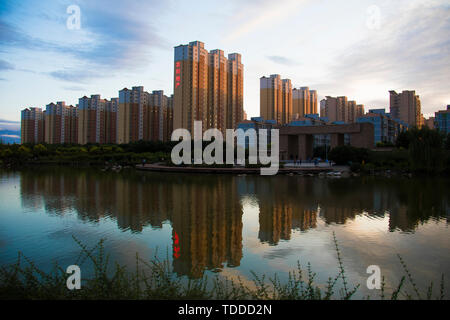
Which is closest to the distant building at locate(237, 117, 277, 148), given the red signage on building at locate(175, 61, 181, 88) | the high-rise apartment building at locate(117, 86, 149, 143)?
the red signage on building at locate(175, 61, 181, 88)

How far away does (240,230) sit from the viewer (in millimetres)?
9242

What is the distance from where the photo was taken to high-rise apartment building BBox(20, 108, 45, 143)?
7444 cm

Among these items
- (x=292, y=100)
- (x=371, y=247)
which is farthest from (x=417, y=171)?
(x=292, y=100)

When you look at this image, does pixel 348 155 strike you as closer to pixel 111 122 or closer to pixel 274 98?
pixel 274 98

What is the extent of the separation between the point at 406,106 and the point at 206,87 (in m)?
49.9

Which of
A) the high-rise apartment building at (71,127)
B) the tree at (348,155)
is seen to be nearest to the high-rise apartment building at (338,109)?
the tree at (348,155)

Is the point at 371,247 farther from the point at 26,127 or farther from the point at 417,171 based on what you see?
the point at 26,127

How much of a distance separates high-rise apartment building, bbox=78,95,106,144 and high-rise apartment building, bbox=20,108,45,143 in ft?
53.4

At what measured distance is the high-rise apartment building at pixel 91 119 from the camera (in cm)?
6444

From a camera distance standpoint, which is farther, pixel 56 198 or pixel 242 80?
pixel 242 80

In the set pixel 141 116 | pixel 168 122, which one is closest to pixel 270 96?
pixel 168 122

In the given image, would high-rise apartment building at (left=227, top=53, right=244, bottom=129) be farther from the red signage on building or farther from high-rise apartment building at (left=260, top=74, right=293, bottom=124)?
the red signage on building

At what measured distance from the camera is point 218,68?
194 ft

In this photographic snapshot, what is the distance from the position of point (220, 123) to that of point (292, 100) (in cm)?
2585
